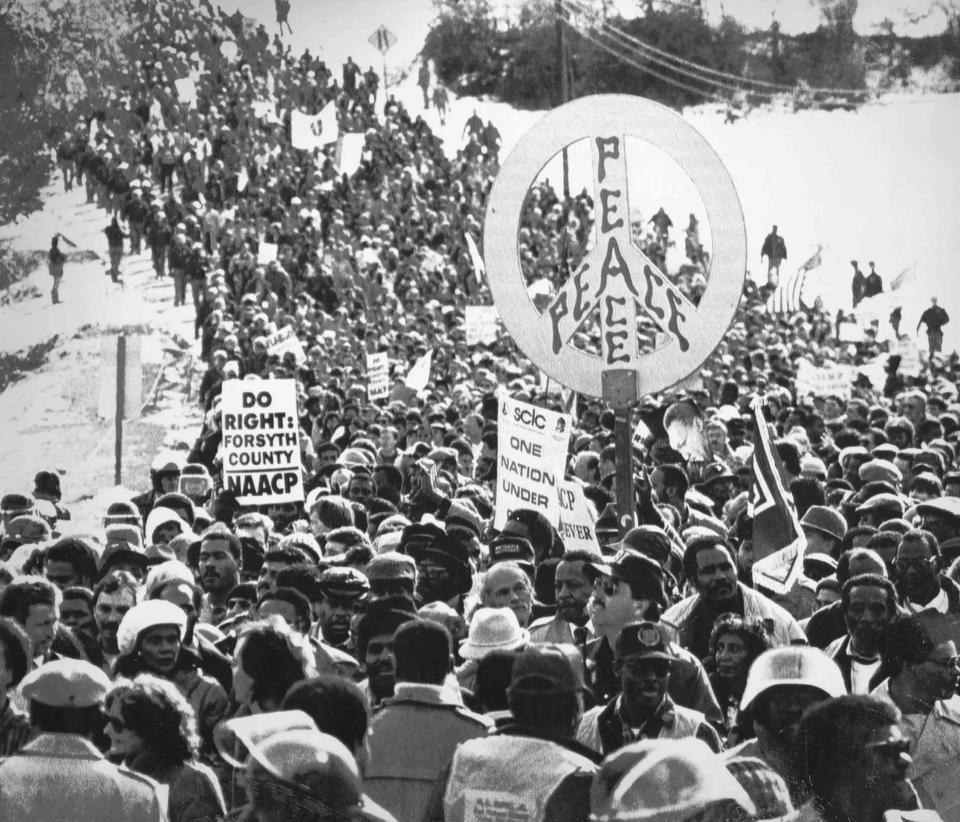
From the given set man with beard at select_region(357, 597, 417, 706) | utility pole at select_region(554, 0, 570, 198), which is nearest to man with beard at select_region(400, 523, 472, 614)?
man with beard at select_region(357, 597, 417, 706)

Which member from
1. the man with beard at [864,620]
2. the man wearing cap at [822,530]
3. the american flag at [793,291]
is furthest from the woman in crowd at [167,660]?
the american flag at [793,291]

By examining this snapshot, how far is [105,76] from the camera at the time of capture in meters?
16.4

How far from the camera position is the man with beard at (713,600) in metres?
5.27

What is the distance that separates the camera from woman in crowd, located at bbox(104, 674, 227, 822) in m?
3.62

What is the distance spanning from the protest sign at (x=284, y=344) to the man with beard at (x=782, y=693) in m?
12.7

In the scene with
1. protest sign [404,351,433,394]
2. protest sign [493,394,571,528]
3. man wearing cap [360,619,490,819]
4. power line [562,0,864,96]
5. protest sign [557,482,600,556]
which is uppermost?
power line [562,0,864,96]

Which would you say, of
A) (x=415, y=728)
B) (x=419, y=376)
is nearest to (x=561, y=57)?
(x=419, y=376)

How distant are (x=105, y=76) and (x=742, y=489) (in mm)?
9542

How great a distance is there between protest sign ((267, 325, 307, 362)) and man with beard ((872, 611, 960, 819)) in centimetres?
1228

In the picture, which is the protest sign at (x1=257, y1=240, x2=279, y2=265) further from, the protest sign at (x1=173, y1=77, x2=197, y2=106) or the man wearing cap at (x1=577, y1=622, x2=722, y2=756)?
the man wearing cap at (x1=577, y1=622, x2=722, y2=756)

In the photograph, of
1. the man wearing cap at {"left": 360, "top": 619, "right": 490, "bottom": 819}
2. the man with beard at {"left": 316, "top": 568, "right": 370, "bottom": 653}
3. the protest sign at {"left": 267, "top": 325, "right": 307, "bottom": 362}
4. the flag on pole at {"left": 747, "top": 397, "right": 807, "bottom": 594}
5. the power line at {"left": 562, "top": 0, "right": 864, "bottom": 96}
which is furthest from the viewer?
the protest sign at {"left": 267, "top": 325, "right": 307, "bottom": 362}

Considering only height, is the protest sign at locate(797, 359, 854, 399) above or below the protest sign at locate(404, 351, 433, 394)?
below

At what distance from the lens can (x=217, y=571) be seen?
668 centimetres

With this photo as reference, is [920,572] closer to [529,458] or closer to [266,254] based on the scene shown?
[529,458]
